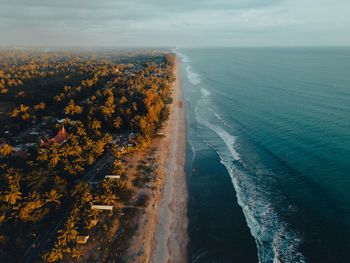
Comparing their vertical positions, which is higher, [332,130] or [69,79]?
[69,79]

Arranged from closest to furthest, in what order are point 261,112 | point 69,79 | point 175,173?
1. point 175,173
2. point 261,112
3. point 69,79

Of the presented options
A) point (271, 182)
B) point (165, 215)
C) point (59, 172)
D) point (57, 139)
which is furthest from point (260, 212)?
point (57, 139)

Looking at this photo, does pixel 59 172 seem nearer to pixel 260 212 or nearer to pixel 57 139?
pixel 57 139

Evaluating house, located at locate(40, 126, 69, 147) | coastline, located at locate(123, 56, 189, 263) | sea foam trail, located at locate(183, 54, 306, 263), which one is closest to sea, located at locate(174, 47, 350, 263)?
sea foam trail, located at locate(183, 54, 306, 263)

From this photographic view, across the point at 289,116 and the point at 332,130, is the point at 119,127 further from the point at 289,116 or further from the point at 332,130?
the point at 332,130

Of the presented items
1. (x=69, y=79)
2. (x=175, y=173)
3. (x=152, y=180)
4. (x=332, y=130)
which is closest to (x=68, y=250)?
(x=152, y=180)

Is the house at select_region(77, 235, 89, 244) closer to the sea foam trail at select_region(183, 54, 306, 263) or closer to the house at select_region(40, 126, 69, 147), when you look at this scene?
the sea foam trail at select_region(183, 54, 306, 263)
